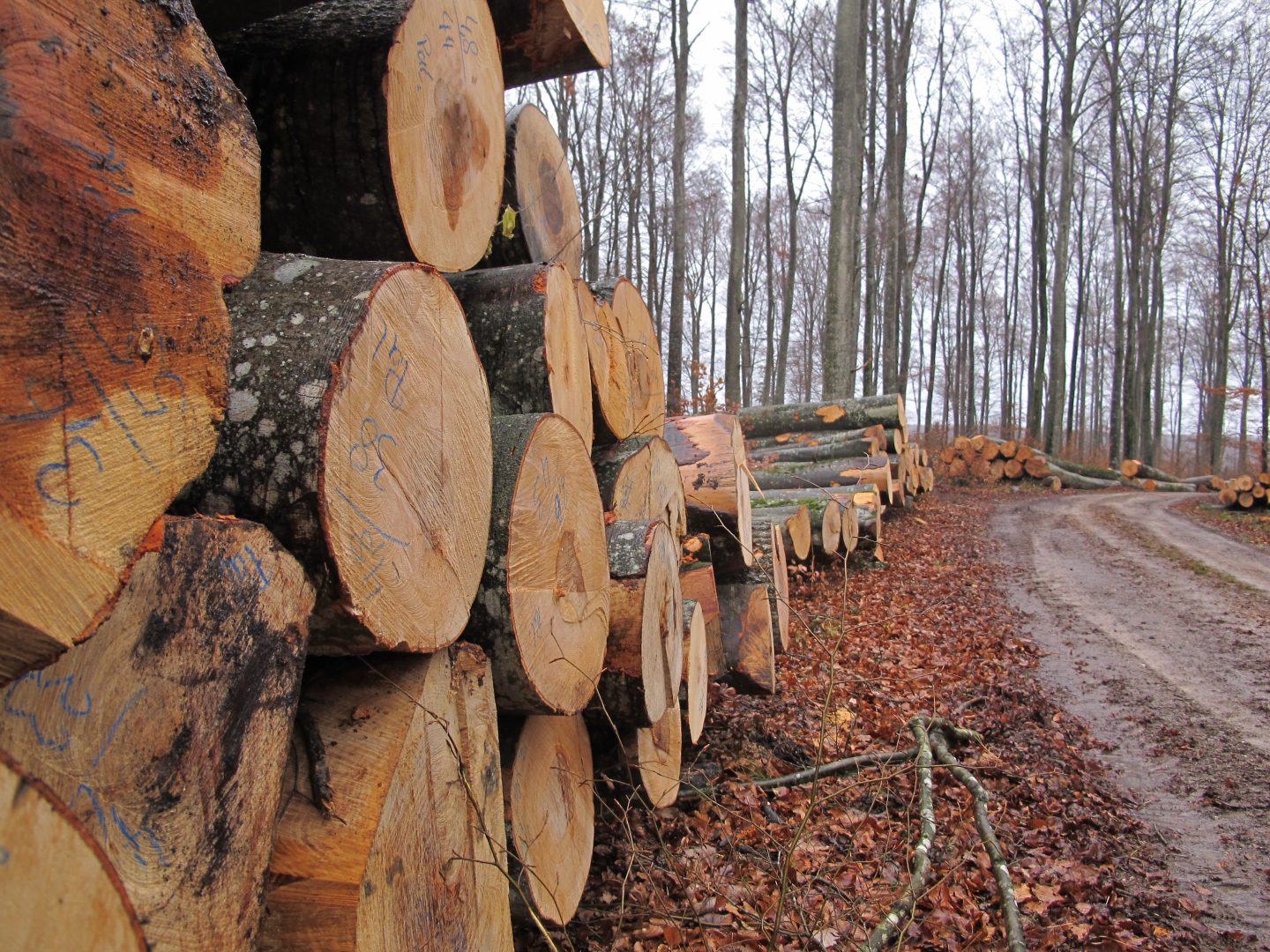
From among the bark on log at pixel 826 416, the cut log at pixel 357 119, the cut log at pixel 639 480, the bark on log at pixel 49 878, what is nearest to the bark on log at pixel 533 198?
the cut log at pixel 357 119

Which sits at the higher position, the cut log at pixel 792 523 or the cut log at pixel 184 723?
the cut log at pixel 184 723

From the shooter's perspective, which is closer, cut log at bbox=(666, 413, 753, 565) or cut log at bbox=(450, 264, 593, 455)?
cut log at bbox=(450, 264, 593, 455)

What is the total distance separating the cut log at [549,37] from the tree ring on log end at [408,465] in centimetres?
186

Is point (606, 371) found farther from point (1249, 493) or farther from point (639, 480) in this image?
point (1249, 493)

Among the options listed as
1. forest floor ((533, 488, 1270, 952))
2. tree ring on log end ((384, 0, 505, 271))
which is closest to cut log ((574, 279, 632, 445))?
tree ring on log end ((384, 0, 505, 271))

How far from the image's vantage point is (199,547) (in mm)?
1119

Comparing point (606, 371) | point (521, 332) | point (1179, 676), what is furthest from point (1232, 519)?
point (521, 332)

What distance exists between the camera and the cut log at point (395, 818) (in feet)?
4.42

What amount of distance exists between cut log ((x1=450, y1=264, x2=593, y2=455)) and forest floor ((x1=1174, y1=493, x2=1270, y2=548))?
12103 mm

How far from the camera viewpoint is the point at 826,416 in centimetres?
1341

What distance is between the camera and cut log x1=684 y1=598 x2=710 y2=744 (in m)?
3.49

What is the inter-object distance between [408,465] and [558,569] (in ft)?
2.58

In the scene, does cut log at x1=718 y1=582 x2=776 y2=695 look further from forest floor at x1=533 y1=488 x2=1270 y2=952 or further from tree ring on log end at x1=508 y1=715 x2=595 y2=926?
tree ring on log end at x1=508 y1=715 x2=595 y2=926

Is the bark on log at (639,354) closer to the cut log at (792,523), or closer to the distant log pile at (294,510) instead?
the distant log pile at (294,510)
